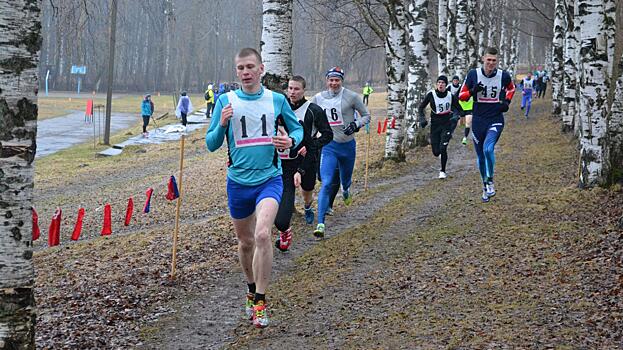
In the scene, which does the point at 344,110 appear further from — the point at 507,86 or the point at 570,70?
the point at 570,70

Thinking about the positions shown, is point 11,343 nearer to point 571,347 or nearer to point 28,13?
point 28,13

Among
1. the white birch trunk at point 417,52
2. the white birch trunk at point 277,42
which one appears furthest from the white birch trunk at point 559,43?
the white birch trunk at point 277,42

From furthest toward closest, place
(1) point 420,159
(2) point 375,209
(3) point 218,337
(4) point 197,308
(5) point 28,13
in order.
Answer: (1) point 420,159 → (2) point 375,209 → (4) point 197,308 → (3) point 218,337 → (5) point 28,13

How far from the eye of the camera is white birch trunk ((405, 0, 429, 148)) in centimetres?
1956

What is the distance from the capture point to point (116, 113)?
6212cm

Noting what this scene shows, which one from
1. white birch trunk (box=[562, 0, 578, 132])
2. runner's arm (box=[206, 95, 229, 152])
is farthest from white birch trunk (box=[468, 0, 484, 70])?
runner's arm (box=[206, 95, 229, 152])

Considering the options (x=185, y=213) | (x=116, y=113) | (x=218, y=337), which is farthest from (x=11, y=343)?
(x=116, y=113)

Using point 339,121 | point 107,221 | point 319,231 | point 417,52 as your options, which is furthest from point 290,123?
point 417,52

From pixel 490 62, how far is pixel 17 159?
7.62 metres

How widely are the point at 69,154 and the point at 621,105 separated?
27.0 m

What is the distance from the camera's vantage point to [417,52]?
2003 cm

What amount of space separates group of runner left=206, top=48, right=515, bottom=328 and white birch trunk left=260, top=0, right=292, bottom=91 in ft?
2.14

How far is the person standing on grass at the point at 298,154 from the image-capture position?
851cm

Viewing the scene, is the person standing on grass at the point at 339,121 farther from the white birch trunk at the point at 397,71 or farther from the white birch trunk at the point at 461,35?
the white birch trunk at the point at 461,35
